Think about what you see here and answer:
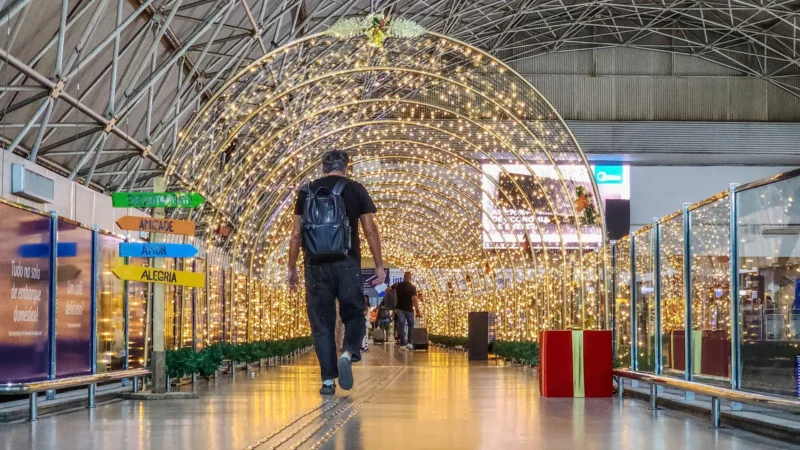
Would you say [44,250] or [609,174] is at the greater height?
[609,174]

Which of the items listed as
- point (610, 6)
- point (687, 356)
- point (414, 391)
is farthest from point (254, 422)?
point (610, 6)

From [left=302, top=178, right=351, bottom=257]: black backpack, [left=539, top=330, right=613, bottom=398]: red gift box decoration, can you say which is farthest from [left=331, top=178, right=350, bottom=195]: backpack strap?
[left=539, top=330, right=613, bottom=398]: red gift box decoration

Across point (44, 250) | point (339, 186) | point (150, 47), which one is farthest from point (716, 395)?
point (150, 47)

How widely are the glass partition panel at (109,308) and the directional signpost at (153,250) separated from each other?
118mm

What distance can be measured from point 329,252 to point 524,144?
33254 mm

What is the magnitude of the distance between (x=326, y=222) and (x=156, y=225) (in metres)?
2.80

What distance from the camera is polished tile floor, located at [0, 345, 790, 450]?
6613 mm

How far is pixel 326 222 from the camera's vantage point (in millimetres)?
9375

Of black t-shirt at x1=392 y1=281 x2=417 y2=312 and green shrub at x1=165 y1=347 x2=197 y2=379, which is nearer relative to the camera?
green shrub at x1=165 y1=347 x2=197 y2=379

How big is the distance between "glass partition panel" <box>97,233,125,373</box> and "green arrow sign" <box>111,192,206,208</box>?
1.20ft

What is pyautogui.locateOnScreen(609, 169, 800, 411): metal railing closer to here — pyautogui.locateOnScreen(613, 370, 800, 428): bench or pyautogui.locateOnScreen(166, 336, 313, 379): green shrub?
pyautogui.locateOnScreen(613, 370, 800, 428): bench

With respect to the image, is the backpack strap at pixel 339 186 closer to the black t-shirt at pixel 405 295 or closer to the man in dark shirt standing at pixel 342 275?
the man in dark shirt standing at pixel 342 275

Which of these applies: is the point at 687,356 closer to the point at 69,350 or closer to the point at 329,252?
the point at 329,252

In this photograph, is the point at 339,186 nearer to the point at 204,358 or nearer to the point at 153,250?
the point at 153,250
